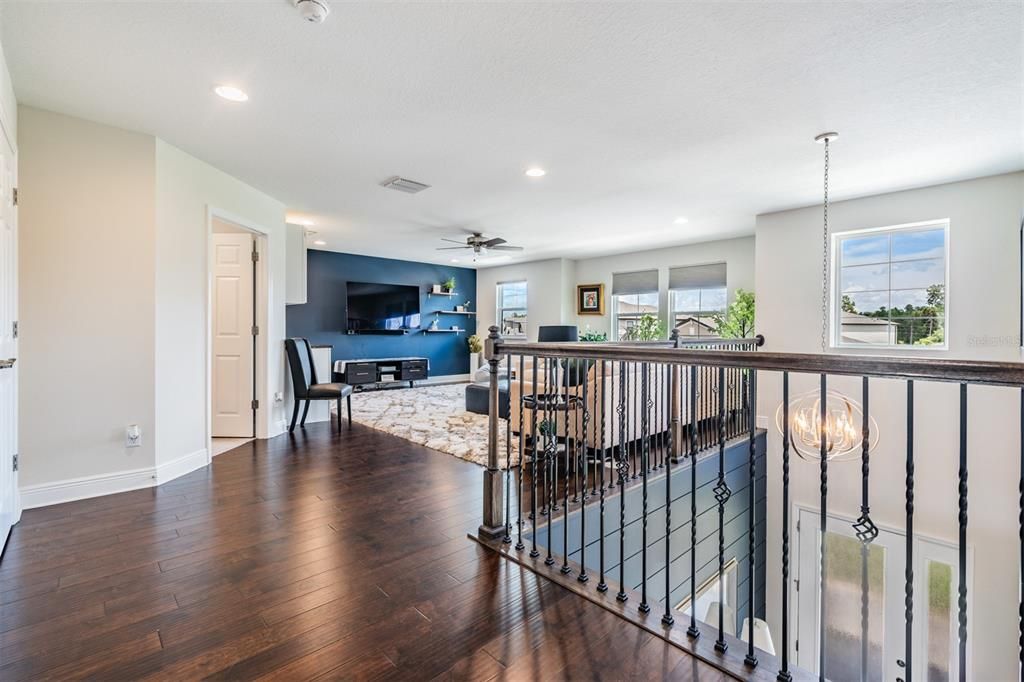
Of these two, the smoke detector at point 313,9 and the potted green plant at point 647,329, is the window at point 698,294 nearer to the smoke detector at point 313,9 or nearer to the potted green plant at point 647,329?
the potted green plant at point 647,329

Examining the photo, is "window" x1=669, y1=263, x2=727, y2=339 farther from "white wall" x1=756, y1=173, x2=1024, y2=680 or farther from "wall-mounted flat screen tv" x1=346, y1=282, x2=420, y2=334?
"wall-mounted flat screen tv" x1=346, y1=282, x2=420, y2=334

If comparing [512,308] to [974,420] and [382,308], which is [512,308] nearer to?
[382,308]

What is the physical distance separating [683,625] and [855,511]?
13.3 feet

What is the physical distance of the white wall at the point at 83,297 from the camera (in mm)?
2928

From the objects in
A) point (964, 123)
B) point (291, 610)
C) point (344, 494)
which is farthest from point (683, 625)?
point (964, 123)

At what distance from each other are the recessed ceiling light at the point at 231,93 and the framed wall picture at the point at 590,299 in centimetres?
665

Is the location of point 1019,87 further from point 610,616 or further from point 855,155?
point 610,616

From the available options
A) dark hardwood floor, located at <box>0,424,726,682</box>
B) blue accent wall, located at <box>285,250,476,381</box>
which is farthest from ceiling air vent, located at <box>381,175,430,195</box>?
blue accent wall, located at <box>285,250,476,381</box>

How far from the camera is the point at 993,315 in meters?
3.92

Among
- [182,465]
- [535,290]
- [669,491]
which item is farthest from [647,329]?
[182,465]

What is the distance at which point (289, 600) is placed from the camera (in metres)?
1.97

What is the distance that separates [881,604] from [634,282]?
5297 mm

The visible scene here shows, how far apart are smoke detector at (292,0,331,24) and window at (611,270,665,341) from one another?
6.64 m

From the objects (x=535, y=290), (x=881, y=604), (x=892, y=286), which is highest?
(x=535, y=290)
